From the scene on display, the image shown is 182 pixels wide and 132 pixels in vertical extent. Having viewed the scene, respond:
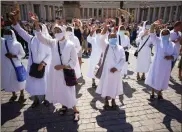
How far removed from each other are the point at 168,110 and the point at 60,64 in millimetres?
3461

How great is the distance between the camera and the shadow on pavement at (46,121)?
4.44 metres

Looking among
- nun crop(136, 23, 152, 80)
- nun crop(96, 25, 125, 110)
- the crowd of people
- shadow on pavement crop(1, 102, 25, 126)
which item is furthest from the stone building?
nun crop(96, 25, 125, 110)

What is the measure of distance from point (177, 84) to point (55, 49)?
220 inches

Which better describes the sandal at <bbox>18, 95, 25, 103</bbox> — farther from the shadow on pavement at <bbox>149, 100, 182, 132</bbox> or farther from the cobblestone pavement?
the shadow on pavement at <bbox>149, 100, 182, 132</bbox>

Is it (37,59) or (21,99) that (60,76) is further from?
(21,99)

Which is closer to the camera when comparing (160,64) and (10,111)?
(10,111)

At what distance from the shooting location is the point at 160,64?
572cm

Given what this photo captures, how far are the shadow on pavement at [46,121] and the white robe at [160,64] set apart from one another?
2905mm

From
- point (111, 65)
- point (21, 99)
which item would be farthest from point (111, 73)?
point (21, 99)

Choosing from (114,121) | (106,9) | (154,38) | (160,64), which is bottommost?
(114,121)

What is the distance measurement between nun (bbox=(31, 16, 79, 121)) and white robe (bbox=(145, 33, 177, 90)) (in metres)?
2.71

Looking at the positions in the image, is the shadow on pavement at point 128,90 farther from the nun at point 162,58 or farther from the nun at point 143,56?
the nun at point 143,56

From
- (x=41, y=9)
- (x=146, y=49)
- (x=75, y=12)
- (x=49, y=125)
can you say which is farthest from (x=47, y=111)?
(x=41, y=9)

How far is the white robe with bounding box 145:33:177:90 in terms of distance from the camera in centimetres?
560
